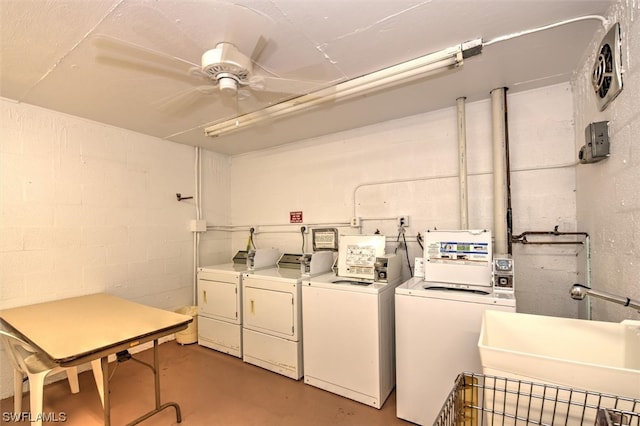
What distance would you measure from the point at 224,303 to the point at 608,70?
11.3 feet

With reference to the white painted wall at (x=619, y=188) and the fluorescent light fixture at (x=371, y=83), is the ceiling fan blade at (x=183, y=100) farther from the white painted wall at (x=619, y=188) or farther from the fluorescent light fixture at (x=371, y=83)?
the white painted wall at (x=619, y=188)

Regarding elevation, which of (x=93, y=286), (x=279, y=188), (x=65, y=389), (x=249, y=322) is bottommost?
(x=65, y=389)

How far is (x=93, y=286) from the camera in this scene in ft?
9.39

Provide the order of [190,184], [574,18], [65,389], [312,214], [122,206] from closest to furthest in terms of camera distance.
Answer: [574,18]
[65,389]
[122,206]
[312,214]
[190,184]

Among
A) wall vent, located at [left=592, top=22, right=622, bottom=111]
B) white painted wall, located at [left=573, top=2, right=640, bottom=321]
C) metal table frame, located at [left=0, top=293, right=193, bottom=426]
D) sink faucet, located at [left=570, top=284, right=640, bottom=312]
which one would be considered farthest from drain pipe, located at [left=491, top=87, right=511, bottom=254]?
metal table frame, located at [left=0, top=293, right=193, bottom=426]

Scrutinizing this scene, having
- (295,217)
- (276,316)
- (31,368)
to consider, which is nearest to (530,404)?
(276,316)

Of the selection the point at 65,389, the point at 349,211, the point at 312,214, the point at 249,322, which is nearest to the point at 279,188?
the point at 312,214

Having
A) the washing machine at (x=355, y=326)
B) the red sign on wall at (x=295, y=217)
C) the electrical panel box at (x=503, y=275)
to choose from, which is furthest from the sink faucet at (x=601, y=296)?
the red sign on wall at (x=295, y=217)

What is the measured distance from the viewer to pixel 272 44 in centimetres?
168

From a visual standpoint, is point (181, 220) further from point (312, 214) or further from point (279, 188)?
point (312, 214)

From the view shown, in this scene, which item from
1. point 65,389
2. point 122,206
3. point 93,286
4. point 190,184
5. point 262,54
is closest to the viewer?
point 262,54

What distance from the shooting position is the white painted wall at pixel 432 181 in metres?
2.28

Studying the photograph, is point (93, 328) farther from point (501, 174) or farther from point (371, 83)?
point (501, 174)

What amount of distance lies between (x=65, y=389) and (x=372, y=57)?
11.9ft
